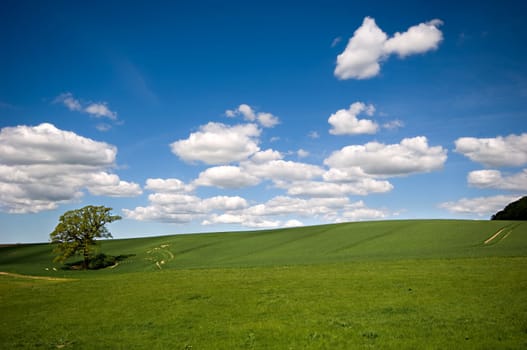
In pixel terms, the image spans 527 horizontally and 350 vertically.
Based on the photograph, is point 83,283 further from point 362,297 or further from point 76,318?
point 362,297

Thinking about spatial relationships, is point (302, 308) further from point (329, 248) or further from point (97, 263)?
point (97, 263)

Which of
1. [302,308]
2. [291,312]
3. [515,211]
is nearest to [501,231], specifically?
[302,308]

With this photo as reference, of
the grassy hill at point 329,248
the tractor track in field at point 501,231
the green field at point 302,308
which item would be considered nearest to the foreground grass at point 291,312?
the green field at point 302,308

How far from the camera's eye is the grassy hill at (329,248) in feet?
149

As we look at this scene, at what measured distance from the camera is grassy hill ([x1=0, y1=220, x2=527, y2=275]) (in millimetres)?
45375

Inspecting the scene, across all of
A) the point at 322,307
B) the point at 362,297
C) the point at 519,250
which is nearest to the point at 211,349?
the point at 322,307

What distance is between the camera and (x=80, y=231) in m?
60.4

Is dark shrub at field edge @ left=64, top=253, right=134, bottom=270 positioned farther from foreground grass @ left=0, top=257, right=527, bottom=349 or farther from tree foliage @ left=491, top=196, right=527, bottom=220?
tree foliage @ left=491, top=196, right=527, bottom=220

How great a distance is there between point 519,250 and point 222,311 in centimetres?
3616

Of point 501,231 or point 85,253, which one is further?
point 85,253

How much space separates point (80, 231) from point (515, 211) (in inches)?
4623

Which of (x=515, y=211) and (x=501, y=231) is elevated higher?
(x=515, y=211)

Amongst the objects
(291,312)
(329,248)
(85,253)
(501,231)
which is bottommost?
(291,312)

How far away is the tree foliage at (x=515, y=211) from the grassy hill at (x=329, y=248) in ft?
172
